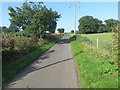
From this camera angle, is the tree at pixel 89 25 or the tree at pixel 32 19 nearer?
the tree at pixel 32 19

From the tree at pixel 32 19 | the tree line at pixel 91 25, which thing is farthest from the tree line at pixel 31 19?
the tree line at pixel 91 25

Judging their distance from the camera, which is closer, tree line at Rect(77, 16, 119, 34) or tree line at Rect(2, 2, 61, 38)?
tree line at Rect(2, 2, 61, 38)

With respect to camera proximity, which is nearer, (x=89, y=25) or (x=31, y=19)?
(x=31, y=19)

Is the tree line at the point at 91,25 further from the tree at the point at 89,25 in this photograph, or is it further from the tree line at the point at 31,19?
the tree line at the point at 31,19

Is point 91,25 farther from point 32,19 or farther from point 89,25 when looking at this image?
point 32,19

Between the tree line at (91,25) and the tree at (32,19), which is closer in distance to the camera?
the tree at (32,19)

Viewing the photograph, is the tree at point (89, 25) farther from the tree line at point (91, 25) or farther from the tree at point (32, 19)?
the tree at point (32, 19)

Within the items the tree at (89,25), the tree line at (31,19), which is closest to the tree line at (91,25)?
A: the tree at (89,25)

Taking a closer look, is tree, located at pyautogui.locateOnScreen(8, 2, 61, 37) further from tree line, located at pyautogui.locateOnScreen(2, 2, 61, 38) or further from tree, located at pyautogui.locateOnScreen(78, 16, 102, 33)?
tree, located at pyautogui.locateOnScreen(78, 16, 102, 33)

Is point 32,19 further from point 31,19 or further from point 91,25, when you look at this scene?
point 91,25

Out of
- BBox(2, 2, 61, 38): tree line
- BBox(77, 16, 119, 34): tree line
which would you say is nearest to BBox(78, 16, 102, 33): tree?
BBox(77, 16, 119, 34): tree line

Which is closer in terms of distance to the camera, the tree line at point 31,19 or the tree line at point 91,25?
the tree line at point 31,19

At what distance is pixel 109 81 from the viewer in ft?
30.4

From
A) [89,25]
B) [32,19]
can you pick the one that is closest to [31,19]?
[32,19]
